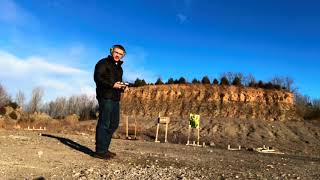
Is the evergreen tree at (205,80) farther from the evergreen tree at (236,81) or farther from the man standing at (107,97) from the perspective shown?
the man standing at (107,97)

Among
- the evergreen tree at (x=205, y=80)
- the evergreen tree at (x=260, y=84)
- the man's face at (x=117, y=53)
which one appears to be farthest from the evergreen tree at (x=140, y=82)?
the man's face at (x=117, y=53)

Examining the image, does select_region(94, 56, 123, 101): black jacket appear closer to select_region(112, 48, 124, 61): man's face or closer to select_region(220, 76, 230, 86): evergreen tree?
select_region(112, 48, 124, 61): man's face

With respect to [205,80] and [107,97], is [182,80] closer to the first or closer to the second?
[205,80]

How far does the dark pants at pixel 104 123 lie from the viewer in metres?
8.37

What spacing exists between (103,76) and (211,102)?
61945 millimetres

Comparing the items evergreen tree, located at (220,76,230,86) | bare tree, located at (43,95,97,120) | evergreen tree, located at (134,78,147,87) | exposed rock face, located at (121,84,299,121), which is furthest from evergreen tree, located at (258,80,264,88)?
bare tree, located at (43,95,97,120)

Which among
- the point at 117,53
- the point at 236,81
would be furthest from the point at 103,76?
the point at 236,81

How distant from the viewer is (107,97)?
8.49 m

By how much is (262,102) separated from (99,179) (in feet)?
211

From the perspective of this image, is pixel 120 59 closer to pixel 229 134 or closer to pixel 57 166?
pixel 57 166

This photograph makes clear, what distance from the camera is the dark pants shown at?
8.37 meters

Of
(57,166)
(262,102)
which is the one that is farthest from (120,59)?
(262,102)

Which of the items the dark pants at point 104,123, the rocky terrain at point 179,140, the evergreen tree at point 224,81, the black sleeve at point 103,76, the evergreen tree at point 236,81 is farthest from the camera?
the evergreen tree at point 224,81

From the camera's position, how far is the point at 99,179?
19.4ft
